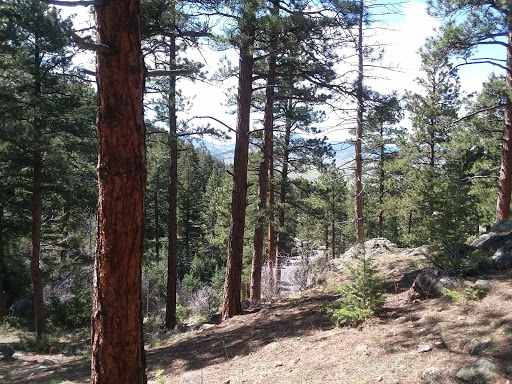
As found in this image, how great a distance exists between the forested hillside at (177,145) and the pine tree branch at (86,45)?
2 cm

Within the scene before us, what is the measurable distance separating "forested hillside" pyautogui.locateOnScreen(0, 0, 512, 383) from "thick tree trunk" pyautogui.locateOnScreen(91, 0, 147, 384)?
11 millimetres

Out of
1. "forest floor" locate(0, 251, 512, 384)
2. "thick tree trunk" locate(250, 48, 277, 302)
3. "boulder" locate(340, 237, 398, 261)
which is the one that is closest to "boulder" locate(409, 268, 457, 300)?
"forest floor" locate(0, 251, 512, 384)

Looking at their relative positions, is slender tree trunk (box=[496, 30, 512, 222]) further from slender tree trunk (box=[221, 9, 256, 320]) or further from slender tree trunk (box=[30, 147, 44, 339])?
slender tree trunk (box=[30, 147, 44, 339])

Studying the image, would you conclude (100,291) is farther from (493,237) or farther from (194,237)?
(194,237)

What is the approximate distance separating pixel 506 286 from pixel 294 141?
10952 millimetres

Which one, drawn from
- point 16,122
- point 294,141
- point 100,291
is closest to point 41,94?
point 16,122

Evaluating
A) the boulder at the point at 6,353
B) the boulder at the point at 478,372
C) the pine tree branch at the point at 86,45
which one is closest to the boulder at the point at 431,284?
the boulder at the point at 478,372

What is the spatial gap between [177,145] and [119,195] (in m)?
8.68

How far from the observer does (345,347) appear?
451 cm

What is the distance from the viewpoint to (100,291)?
3027 mm

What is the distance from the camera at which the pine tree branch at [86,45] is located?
2547mm

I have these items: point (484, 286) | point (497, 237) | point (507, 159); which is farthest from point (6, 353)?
point (507, 159)

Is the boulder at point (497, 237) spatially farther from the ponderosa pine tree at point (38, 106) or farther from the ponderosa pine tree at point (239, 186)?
the ponderosa pine tree at point (38, 106)

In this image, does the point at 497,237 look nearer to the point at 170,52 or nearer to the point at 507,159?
the point at 507,159
